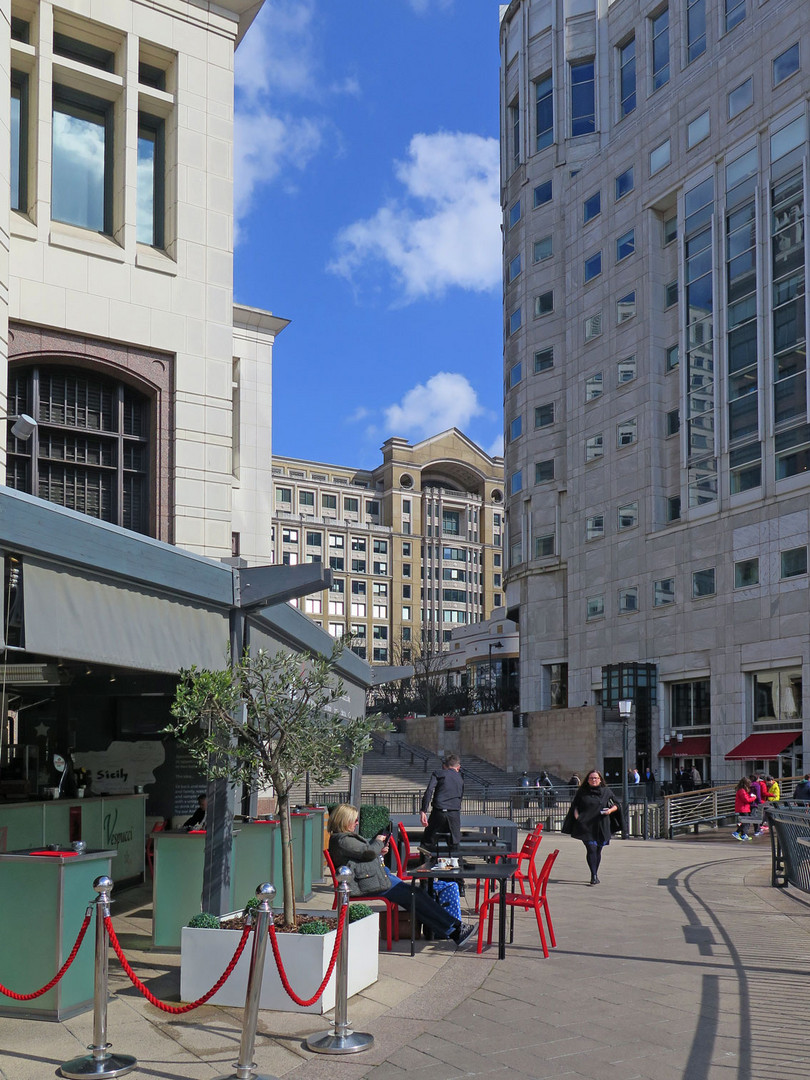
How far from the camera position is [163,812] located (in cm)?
1920

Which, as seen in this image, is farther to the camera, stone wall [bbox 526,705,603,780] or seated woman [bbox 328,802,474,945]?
stone wall [bbox 526,705,603,780]

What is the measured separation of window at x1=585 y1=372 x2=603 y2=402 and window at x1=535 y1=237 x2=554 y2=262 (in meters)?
8.36

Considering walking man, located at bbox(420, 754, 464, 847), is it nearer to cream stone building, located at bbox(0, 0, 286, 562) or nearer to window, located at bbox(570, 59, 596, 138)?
cream stone building, located at bbox(0, 0, 286, 562)

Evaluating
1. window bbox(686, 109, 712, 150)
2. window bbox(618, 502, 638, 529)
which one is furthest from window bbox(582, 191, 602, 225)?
window bbox(618, 502, 638, 529)

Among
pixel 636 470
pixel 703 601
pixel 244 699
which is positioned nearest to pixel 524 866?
pixel 244 699

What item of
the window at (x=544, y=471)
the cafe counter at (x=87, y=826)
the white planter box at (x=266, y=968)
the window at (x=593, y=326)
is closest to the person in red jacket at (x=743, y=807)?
the cafe counter at (x=87, y=826)

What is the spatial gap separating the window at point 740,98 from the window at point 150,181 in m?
35.8

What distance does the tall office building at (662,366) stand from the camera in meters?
45.2

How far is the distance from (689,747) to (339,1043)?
44.0 meters

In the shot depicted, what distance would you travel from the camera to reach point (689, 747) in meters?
48.8

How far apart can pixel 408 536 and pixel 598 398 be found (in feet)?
244

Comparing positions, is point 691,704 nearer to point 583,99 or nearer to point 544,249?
point 544,249

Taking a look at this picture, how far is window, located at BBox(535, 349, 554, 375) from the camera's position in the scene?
61.4 m

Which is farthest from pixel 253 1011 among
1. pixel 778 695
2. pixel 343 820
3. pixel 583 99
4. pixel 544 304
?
pixel 583 99
